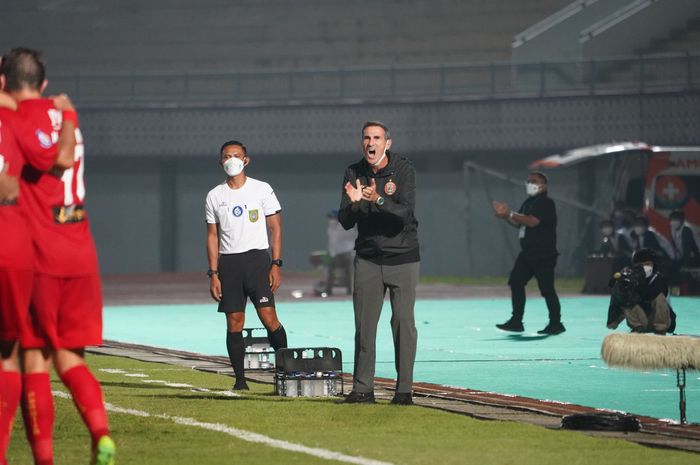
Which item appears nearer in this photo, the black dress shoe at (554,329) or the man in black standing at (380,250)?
the man in black standing at (380,250)

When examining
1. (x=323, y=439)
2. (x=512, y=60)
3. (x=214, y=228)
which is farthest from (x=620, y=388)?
(x=512, y=60)

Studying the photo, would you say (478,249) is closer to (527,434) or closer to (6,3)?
(6,3)

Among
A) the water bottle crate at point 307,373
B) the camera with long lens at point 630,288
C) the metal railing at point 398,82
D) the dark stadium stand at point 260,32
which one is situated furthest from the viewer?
the dark stadium stand at point 260,32

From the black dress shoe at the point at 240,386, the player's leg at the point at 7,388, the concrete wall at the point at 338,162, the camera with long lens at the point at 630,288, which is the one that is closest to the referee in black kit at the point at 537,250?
the camera with long lens at the point at 630,288

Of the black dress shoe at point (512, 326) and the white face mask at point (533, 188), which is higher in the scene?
the white face mask at point (533, 188)

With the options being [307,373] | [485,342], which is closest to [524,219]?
[485,342]

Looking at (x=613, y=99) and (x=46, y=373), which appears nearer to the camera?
(x=46, y=373)

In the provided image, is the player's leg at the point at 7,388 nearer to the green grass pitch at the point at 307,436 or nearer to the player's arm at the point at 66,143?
the green grass pitch at the point at 307,436

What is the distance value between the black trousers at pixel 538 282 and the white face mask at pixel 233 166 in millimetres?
7506

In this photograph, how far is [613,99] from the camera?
38.1 m

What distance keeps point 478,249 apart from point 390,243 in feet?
97.4

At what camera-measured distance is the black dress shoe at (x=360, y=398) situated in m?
11.6

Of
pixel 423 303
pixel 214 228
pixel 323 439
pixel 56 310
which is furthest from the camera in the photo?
pixel 423 303

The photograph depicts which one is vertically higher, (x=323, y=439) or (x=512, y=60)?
(x=512, y=60)
